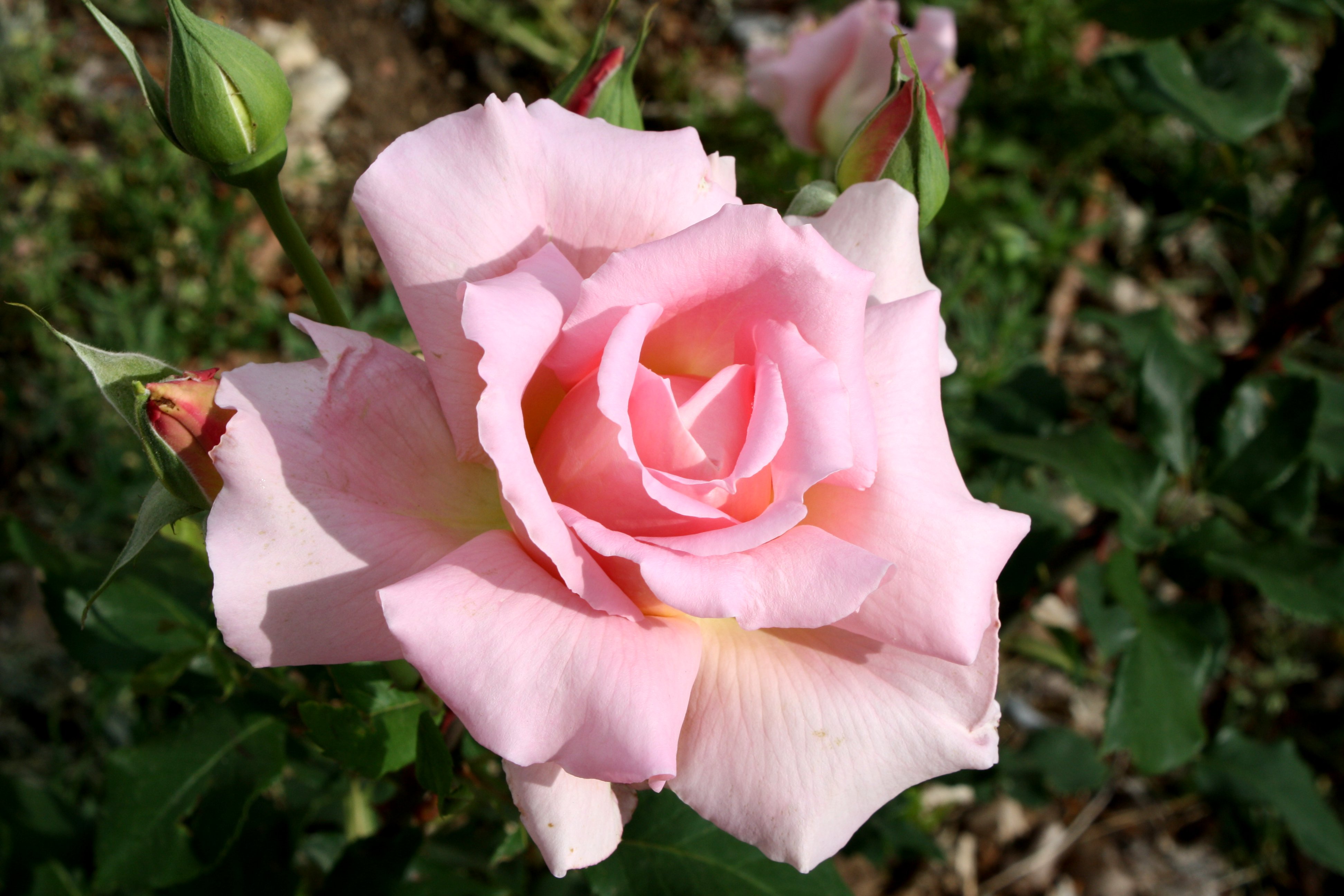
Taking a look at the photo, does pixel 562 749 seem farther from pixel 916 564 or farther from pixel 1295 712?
pixel 1295 712

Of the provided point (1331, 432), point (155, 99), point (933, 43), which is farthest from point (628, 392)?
point (1331, 432)

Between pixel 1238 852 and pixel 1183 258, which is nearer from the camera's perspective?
pixel 1238 852

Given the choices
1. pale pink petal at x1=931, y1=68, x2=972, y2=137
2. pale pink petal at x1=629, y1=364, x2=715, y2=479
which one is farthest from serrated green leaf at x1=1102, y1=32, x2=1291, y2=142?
pale pink petal at x1=629, y1=364, x2=715, y2=479

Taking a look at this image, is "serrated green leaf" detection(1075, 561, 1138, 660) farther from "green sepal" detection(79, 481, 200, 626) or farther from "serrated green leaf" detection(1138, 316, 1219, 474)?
"green sepal" detection(79, 481, 200, 626)

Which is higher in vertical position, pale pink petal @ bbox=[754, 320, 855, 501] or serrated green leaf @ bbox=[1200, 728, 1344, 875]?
pale pink petal @ bbox=[754, 320, 855, 501]

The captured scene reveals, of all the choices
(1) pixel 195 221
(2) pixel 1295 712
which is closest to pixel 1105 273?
(2) pixel 1295 712
